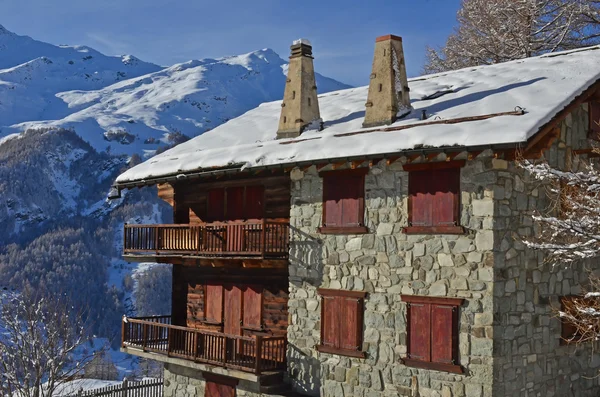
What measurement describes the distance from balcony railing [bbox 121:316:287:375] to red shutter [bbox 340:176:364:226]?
342 cm

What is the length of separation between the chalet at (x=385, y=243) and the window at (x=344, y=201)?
0.03 m

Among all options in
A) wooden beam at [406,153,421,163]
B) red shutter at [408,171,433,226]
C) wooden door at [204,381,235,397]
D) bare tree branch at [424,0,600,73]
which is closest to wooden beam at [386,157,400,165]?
wooden beam at [406,153,421,163]

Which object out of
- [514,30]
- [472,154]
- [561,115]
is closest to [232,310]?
[472,154]

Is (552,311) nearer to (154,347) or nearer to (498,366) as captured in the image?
(498,366)

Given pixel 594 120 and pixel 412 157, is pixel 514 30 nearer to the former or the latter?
pixel 594 120

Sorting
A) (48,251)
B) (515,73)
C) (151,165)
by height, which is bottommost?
(48,251)

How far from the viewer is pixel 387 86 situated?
18.0 m

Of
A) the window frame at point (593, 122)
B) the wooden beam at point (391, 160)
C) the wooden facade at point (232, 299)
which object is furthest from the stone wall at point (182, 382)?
the window frame at point (593, 122)

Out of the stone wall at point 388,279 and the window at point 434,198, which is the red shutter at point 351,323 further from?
the window at point 434,198

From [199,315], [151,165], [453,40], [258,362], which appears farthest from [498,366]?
[453,40]

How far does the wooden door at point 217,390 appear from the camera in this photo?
1961cm

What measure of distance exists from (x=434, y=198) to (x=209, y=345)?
7.38m

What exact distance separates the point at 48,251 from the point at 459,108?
128 metres

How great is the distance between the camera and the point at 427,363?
49.3 ft
